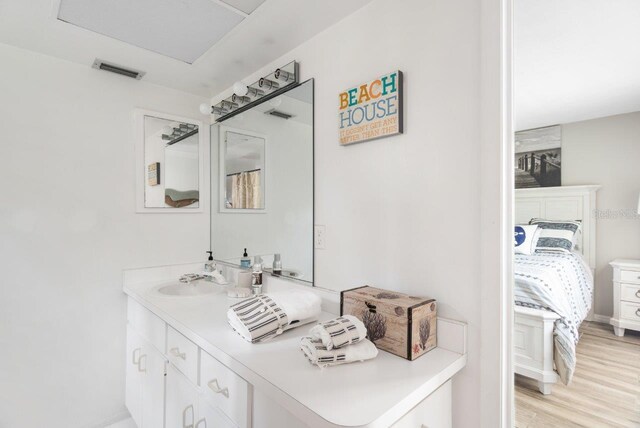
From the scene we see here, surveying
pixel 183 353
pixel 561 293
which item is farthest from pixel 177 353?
pixel 561 293

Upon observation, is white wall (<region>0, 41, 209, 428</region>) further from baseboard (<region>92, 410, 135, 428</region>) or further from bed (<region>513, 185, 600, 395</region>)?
bed (<region>513, 185, 600, 395</region>)

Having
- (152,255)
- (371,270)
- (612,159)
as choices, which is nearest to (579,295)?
(612,159)

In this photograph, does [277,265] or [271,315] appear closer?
[271,315]

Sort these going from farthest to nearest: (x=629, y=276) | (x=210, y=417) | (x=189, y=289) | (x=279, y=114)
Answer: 1. (x=629, y=276)
2. (x=189, y=289)
3. (x=279, y=114)
4. (x=210, y=417)

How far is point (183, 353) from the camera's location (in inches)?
50.4

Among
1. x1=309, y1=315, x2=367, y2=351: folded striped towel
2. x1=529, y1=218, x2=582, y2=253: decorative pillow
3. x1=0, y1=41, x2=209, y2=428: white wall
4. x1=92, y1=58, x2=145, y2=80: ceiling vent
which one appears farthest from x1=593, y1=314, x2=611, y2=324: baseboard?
x1=92, y1=58, x2=145, y2=80: ceiling vent

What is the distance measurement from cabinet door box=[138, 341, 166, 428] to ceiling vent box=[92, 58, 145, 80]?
1.65 m

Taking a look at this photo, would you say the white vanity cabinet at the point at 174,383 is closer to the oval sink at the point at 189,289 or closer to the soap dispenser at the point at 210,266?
the oval sink at the point at 189,289

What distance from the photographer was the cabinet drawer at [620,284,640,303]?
8.22ft

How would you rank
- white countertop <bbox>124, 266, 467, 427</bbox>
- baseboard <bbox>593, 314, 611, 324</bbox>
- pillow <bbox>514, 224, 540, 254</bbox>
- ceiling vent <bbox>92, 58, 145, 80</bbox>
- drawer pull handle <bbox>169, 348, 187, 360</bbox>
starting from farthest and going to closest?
pillow <bbox>514, 224, 540, 254</bbox> → baseboard <bbox>593, 314, 611, 324</bbox> → ceiling vent <bbox>92, 58, 145, 80</bbox> → drawer pull handle <bbox>169, 348, 187, 360</bbox> → white countertop <bbox>124, 266, 467, 427</bbox>

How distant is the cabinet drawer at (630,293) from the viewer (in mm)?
2505

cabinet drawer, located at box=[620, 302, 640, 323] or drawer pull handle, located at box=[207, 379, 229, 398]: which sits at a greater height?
drawer pull handle, located at box=[207, 379, 229, 398]

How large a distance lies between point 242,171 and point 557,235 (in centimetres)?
305

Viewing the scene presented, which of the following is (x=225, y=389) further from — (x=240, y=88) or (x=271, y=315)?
(x=240, y=88)
